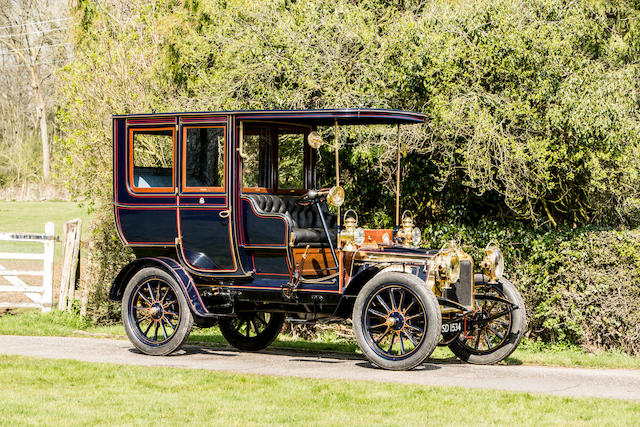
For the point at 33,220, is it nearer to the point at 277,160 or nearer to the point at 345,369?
the point at 277,160

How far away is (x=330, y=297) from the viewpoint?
959 cm

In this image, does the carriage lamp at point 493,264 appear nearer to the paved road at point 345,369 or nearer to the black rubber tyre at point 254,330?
the paved road at point 345,369

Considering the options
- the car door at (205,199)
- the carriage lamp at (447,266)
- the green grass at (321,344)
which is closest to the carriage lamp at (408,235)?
the carriage lamp at (447,266)

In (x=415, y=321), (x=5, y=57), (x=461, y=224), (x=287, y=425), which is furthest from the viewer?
(x=5, y=57)

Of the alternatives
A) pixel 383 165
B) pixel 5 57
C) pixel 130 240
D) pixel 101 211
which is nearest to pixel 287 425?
pixel 130 240

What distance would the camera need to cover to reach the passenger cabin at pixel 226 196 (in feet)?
32.4

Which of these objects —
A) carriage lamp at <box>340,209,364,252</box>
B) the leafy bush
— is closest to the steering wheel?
carriage lamp at <box>340,209,364,252</box>

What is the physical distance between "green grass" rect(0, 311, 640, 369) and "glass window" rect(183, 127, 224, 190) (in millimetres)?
2508

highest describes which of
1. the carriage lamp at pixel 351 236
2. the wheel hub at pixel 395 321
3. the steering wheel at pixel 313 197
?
the steering wheel at pixel 313 197

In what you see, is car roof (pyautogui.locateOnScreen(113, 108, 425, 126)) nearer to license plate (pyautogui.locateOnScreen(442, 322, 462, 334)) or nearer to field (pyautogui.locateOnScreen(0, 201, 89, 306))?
license plate (pyautogui.locateOnScreen(442, 322, 462, 334))

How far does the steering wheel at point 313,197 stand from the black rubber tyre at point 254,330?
1585mm

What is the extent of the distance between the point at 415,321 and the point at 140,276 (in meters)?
3.25

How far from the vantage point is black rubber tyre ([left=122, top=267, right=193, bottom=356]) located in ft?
33.3

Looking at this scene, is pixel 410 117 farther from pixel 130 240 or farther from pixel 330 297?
pixel 130 240
